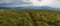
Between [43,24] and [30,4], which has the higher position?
[30,4]

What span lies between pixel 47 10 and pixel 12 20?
11.8 inches

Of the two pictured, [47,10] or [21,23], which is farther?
Result: [47,10]

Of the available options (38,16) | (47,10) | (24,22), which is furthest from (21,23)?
(47,10)

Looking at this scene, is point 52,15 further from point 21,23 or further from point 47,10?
point 21,23

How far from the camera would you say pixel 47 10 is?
2.65 feet

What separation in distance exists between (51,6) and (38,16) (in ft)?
0.51

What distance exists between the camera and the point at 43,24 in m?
0.68

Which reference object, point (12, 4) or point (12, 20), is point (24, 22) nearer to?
point (12, 20)

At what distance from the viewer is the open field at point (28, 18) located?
664 millimetres

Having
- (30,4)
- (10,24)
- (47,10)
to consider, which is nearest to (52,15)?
(47,10)

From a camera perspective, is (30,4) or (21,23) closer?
(21,23)

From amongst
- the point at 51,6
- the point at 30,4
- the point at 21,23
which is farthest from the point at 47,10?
the point at 21,23

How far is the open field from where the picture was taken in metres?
0.66

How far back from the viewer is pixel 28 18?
2.31ft
